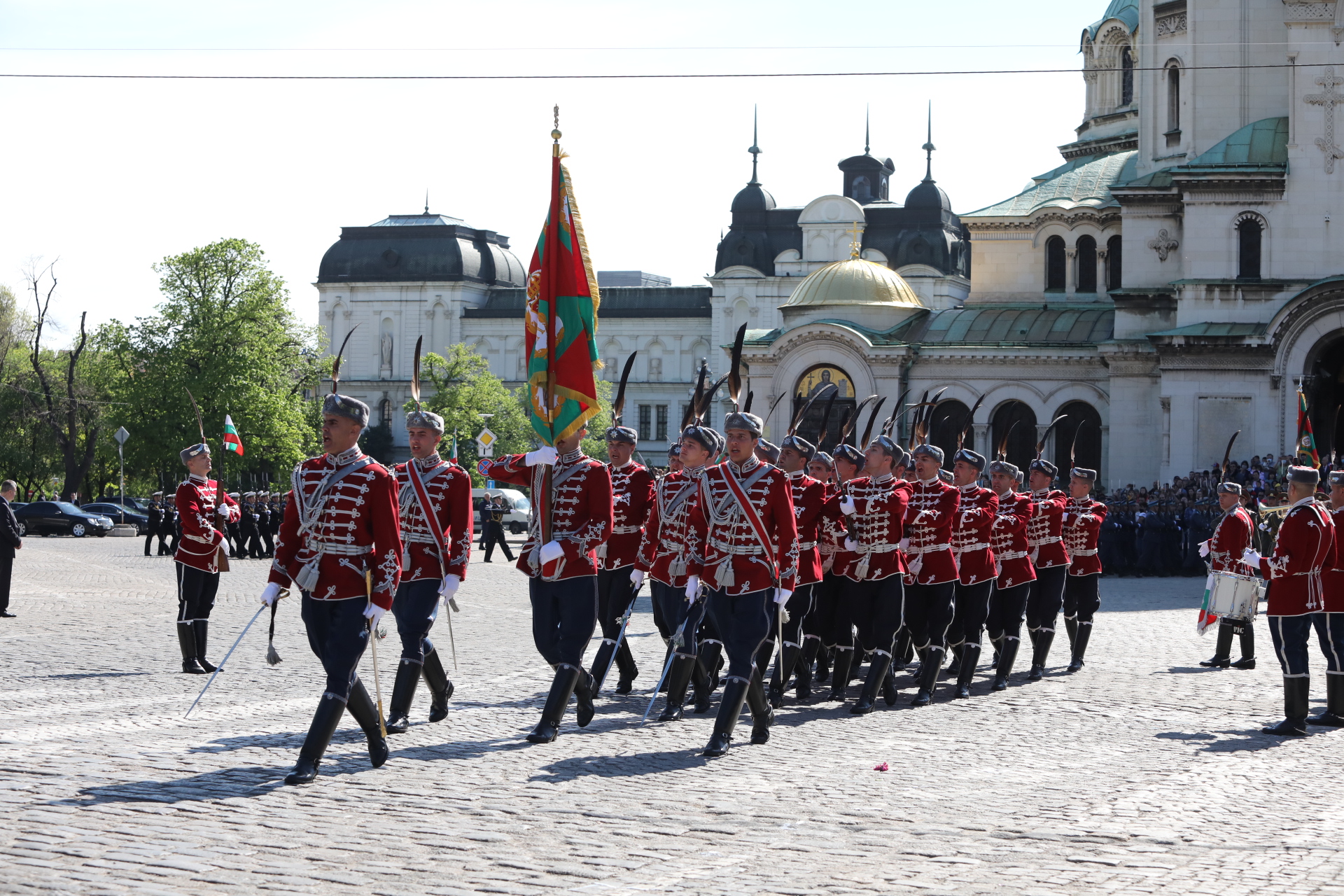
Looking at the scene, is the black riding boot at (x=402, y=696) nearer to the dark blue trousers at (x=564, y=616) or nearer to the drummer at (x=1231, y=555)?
the dark blue trousers at (x=564, y=616)

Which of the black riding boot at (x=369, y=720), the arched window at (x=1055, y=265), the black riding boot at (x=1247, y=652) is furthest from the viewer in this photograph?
the arched window at (x=1055, y=265)

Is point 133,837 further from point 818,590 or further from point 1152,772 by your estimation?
point 818,590

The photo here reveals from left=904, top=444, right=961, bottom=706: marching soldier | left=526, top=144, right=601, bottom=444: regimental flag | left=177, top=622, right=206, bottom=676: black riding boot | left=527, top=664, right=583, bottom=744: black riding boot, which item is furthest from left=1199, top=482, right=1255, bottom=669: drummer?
left=177, top=622, right=206, bottom=676: black riding boot

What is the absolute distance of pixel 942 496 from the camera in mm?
12891

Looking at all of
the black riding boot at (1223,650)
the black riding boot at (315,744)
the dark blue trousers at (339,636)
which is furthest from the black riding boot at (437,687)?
the black riding boot at (1223,650)

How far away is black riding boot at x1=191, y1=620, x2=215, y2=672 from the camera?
44.9 feet

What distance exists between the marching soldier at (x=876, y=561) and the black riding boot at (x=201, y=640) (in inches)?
207

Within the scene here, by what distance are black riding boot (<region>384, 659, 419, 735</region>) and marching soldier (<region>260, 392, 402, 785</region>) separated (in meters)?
1.45

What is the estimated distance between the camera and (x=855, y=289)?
5272 centimetres

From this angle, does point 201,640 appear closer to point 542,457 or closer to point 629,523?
point 629,523

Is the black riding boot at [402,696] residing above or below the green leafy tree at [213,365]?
below

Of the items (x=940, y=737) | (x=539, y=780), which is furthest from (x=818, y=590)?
(x=539, y=780)

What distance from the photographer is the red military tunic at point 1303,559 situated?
11594mm

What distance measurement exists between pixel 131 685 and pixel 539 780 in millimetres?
5044
